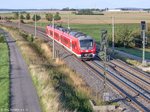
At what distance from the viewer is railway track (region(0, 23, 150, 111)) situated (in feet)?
81.9

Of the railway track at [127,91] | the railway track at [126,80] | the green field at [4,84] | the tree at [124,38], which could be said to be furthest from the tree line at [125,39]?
the green field at [4,84]

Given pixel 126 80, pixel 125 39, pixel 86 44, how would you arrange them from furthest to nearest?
pixel 125 39 → pixel 86 44 → pixel 126 80

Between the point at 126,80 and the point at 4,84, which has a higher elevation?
the point at 4,84

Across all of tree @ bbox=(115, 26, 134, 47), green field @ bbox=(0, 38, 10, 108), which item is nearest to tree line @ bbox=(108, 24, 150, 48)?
tree @ bbox=(115, 26, 134, 47)

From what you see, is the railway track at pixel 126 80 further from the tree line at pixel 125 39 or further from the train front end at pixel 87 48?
the tree line at pixel 125 39

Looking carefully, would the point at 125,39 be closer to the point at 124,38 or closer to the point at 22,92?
the point at 124,38

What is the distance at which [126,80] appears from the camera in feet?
104

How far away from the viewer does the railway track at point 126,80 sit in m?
25.0

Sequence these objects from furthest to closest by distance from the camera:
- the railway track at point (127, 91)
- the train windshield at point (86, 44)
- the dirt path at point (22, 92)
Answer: the train windshield at point (86, 44), the railway track at point (127, 91), the dirt path at point (22, 92)

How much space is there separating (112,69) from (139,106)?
14306mm

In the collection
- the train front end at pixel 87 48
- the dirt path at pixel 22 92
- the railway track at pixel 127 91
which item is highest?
the train front end at pixel 87 48

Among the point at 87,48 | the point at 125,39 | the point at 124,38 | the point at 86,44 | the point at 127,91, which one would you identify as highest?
the point at 86,44

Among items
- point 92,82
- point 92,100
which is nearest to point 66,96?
point 92,100

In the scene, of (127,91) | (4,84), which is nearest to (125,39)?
(127,91)
